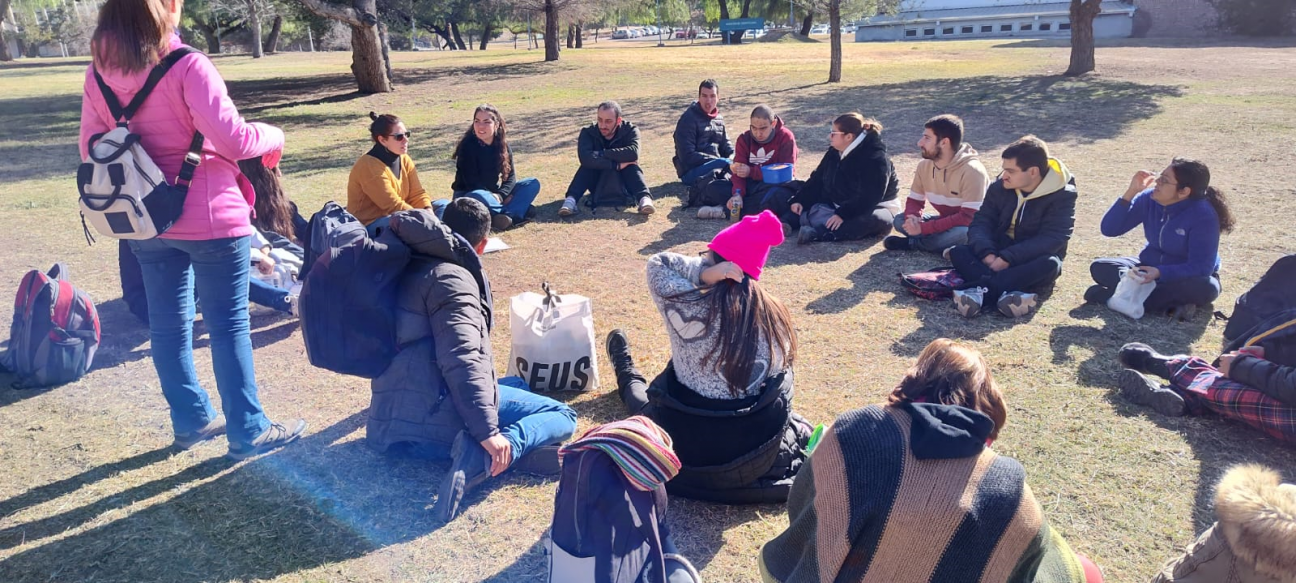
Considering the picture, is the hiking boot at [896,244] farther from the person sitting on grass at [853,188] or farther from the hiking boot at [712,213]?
the hiking boot at [712,213]

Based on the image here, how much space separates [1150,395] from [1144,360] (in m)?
0.39

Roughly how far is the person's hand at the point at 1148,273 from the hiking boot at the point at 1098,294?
11.2 inches

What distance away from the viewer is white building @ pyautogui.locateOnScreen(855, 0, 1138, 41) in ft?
150

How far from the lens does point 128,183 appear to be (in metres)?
3.21

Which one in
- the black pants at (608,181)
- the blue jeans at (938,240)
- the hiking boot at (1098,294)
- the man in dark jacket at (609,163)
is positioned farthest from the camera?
the black pants at (608,181)

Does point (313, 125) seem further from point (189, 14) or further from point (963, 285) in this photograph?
point (189, 14)

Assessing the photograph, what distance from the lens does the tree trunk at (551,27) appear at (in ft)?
96.0

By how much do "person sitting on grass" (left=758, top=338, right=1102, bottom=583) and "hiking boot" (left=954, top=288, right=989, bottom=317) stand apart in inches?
143

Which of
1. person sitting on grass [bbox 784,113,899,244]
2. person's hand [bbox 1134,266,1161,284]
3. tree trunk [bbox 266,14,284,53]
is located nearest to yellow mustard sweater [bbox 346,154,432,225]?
person sitting on grass [bbox 784,113,899,244]

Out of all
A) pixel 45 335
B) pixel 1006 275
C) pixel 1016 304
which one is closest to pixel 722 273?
pixel 1016 304

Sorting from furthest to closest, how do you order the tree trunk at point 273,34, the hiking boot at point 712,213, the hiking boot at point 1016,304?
1. the tree trunk at point 273,34
2. the hiking boot at point 712,213
3. the hiking boot at point 1016,304

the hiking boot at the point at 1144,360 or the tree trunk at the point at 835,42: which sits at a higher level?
the tree trunk at the point at 835,42

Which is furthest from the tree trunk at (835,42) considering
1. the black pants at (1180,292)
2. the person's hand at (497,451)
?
the person's hand at (497,451)

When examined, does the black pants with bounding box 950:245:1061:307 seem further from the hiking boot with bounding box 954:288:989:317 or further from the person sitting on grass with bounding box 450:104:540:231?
the person sitting on grass with bounding box 450:104:540:231
